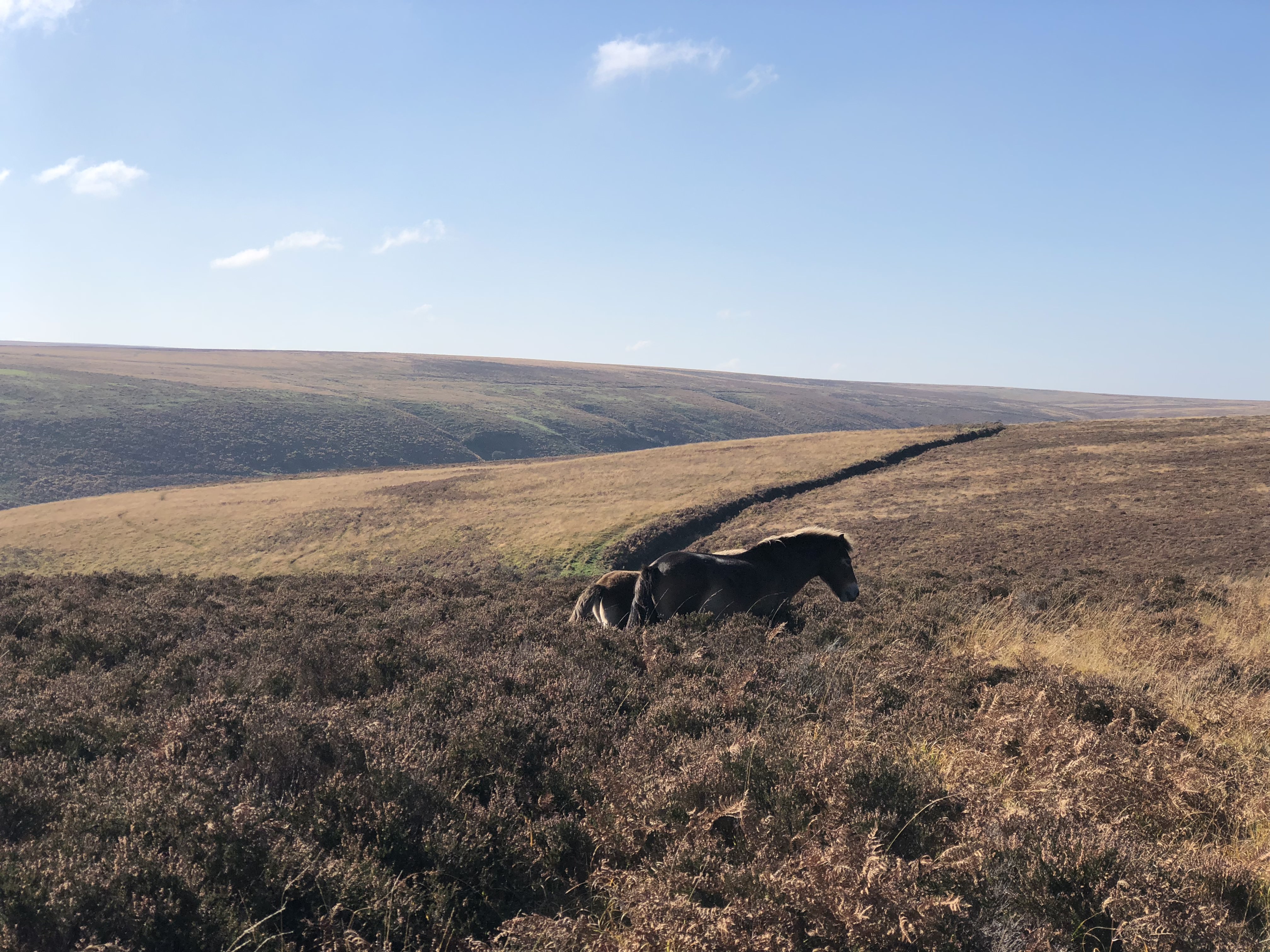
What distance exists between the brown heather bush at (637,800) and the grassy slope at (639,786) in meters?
0.02

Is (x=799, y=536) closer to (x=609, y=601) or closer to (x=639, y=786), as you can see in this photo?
(x=609, y=601)

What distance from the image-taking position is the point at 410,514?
140ft

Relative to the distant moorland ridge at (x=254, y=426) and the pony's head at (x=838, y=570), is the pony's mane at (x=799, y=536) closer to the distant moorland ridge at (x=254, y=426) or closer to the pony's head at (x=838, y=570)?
the pony's head at (x=838, y=570)

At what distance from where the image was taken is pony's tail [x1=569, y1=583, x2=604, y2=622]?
34.0ft

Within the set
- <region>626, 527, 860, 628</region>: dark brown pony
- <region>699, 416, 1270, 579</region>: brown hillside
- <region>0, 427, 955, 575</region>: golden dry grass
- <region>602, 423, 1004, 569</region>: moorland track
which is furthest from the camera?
<region>0, 427, 955, 575</region>: golden dry grass

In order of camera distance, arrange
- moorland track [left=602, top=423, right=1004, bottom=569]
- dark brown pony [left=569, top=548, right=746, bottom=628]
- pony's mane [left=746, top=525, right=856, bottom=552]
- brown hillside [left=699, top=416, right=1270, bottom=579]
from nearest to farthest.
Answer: dark brown pony [left=569, top=548, right=746, bottom=628] < pony's mane [left=746, top=525, right=856, bottom=552] < brown hillside [left=699, top=416, right=1270, bottom=579] < moorland track [left=602, top=423, right=1004, bottom=569]

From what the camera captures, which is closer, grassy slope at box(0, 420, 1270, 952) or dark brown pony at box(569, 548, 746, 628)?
grassy slope at box(0, 420, 1270, 952)

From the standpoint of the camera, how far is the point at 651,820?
12.8 feet

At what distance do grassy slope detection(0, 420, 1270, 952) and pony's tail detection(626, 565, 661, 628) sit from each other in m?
0.73

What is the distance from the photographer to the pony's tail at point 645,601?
31.3ft

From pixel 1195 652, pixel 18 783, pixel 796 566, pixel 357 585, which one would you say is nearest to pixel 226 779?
pixel 18 783

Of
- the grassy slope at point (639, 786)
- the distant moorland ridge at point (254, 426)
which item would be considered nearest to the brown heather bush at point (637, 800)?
the grassy slope at point (639, 786)

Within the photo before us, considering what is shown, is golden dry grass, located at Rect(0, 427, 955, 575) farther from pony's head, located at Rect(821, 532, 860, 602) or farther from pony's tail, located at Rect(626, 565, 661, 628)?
pony's tail, located at Rect(626, 565, 661, 628)

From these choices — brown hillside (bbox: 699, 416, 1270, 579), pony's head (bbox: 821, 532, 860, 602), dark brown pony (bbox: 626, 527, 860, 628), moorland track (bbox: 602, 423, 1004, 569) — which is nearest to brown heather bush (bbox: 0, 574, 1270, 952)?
dark brown pony (bbox: 626, 527, 860, 628)
